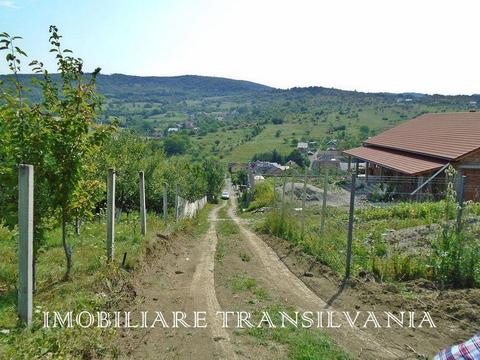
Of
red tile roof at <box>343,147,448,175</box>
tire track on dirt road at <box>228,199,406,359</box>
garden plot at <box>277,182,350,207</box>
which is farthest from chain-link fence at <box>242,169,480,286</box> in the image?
red tile roof at <box>343,147,448,175</box>

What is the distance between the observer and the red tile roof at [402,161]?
2557 cm

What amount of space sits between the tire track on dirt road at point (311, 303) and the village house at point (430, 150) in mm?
12012

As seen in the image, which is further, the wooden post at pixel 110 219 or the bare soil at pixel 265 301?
the wooden post at pixel 110 219

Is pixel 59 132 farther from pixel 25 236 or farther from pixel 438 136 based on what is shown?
pixel 438 136

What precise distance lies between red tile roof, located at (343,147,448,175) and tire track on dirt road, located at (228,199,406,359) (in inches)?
719

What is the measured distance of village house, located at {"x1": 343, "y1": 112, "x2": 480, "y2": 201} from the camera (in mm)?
25484

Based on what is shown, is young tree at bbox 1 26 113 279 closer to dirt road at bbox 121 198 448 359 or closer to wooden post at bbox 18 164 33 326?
wooden post at bbox 18 164 33 326

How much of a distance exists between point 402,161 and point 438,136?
4.50 m

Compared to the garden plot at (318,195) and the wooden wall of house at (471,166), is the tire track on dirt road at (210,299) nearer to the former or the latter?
the garden plot at (318,195)

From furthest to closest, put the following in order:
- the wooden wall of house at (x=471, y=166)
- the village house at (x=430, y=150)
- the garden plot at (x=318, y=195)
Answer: the wooden wall of house at (x=471, y=166) < the village house at (x=430, y=150) < the garden plot at (x=318, y=195)

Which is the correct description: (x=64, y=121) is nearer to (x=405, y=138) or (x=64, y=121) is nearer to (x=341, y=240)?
(x=341, y=240)

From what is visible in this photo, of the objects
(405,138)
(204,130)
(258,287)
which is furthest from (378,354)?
(204,130)

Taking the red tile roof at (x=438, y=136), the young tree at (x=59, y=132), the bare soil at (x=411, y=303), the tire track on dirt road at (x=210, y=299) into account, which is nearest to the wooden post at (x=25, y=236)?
the young tree at (x=59, y=132)

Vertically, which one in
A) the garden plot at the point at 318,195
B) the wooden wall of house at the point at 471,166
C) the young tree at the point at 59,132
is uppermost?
the young tree at the point at 59,132
